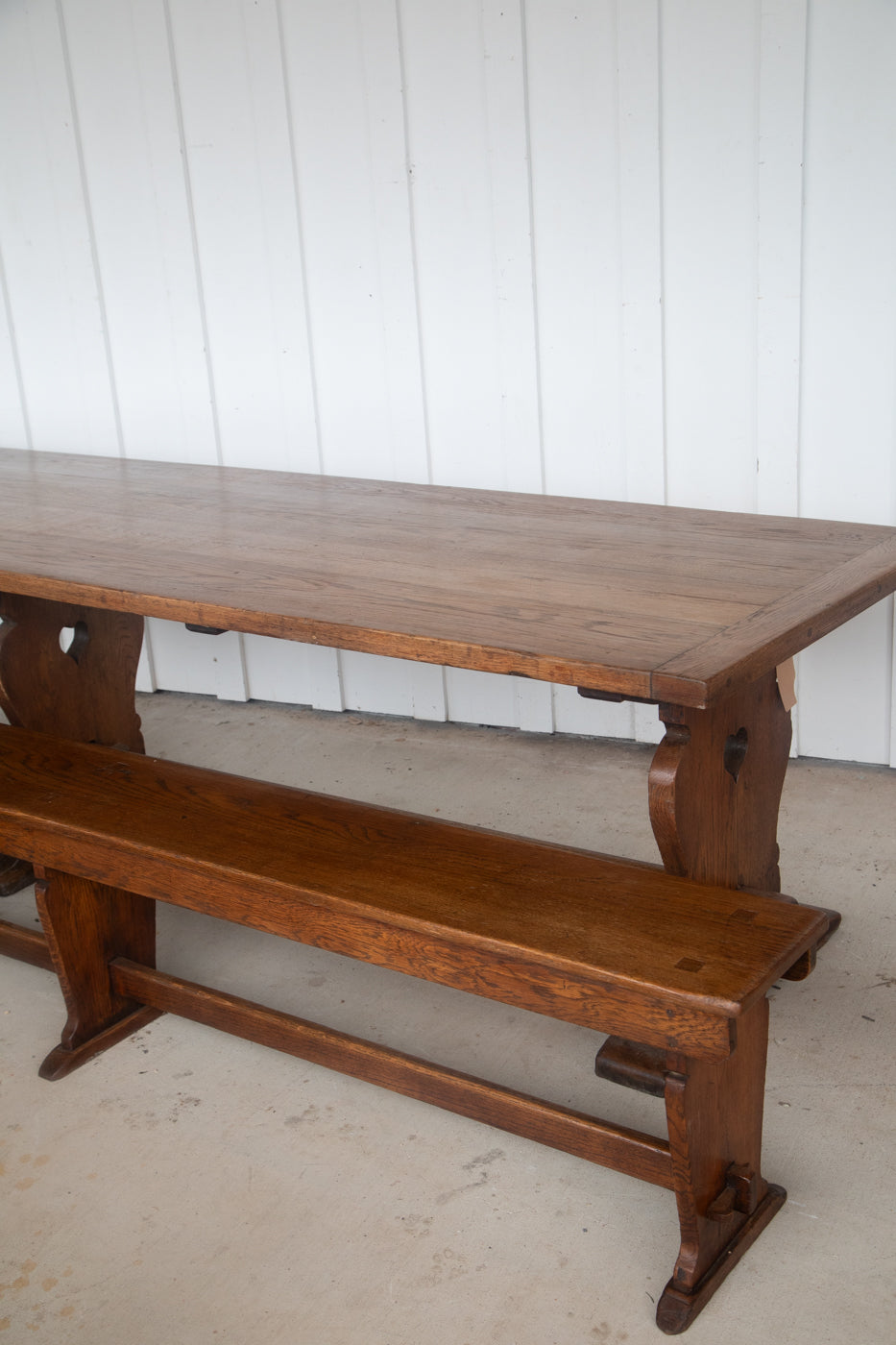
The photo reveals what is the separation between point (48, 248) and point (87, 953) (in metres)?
2.71

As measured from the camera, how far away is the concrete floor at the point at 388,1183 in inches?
75.2

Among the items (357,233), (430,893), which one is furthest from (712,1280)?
(357,233)

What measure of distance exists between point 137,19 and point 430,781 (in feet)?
8.15

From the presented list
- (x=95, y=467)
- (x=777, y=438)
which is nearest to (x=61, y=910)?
(x=95, y=467)

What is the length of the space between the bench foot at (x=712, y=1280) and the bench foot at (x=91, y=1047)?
4.04 feet

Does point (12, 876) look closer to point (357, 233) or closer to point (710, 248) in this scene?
point (357, 233)

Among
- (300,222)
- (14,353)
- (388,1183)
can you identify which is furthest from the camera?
(14,353)

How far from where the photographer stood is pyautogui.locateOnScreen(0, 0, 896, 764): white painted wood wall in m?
3.26

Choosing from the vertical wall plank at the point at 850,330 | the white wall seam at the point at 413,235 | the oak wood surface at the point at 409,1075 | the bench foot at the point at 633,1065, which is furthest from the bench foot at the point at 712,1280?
the white wall seam at the point at 413,235

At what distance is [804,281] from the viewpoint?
331 centimetres

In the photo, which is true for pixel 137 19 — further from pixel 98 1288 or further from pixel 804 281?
pixel 98 1288

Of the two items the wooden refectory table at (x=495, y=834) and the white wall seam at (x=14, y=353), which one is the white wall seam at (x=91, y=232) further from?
the wooden refectory table at (x=495, y=834)

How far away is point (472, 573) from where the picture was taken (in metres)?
2.40

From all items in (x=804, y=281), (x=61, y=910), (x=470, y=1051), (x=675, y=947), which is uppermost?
(x=804, y=281)
